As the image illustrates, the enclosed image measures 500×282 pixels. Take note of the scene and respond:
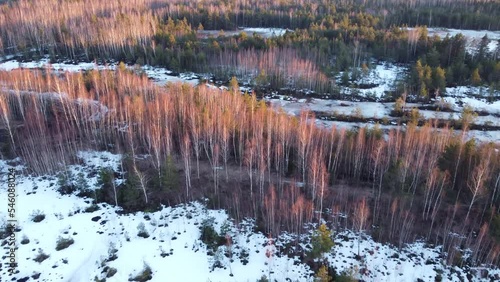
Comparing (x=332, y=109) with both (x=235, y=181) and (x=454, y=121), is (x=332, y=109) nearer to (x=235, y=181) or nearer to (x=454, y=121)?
(x=454, y=121)

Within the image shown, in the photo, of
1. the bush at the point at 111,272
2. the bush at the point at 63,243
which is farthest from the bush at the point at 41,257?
the bush at the point at 111,272

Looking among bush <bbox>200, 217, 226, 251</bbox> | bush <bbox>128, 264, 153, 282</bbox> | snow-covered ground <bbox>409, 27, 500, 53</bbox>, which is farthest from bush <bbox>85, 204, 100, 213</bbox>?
snow-covered ground <bbox>409, 27, 500, 53</bbox>

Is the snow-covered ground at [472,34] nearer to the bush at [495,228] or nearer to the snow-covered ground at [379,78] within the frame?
the snow-covered ground at [379,78]

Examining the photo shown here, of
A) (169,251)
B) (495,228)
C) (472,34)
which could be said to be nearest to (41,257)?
(169,251)

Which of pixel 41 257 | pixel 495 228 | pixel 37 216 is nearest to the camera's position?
pixel 495 228

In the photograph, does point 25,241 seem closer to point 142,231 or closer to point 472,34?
point 142,231

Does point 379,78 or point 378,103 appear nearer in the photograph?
point 378,103

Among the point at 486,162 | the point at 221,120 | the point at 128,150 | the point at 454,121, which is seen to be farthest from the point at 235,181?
the point at 454,121
